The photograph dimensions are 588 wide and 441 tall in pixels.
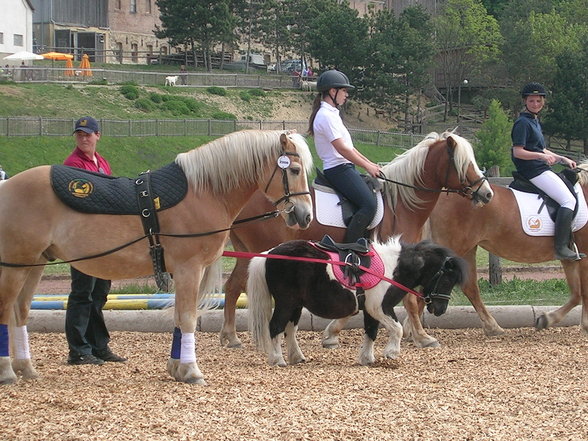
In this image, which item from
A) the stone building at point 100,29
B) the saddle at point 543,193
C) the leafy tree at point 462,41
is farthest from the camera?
the stone building at point 100,29

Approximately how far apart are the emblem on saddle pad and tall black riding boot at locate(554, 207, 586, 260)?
5904 millimetres

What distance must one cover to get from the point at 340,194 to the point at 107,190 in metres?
2.97

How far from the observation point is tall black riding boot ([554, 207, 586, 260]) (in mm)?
11555

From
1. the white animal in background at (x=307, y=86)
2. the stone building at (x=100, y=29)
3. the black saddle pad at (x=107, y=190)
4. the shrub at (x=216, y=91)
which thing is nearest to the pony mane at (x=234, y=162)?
the black saddle pad at (x=107, y=190)

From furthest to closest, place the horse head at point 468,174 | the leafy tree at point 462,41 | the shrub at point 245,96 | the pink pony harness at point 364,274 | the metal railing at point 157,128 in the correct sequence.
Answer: the leafy tree at point 462,41, the shrub at point 245,96, the metal railing at point 157,128, the horse head at point 468,174, the pink pony harness at point 364,274

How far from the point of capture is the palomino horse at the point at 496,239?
11492 millimetres

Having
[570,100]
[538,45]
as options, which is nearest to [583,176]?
[570,100]

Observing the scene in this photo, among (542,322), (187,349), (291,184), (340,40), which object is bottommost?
(542,322)

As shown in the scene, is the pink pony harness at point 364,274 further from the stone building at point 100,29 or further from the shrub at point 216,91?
the stone building at point 100,29

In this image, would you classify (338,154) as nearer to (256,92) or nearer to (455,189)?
(455,189)

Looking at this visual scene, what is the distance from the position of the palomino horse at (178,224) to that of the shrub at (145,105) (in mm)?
43401

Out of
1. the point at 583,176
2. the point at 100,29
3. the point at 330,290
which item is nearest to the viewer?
the point at 330,290

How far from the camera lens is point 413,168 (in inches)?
423

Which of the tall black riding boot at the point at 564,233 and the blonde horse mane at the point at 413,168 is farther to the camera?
the tall black riding boot at the point at 564,233
